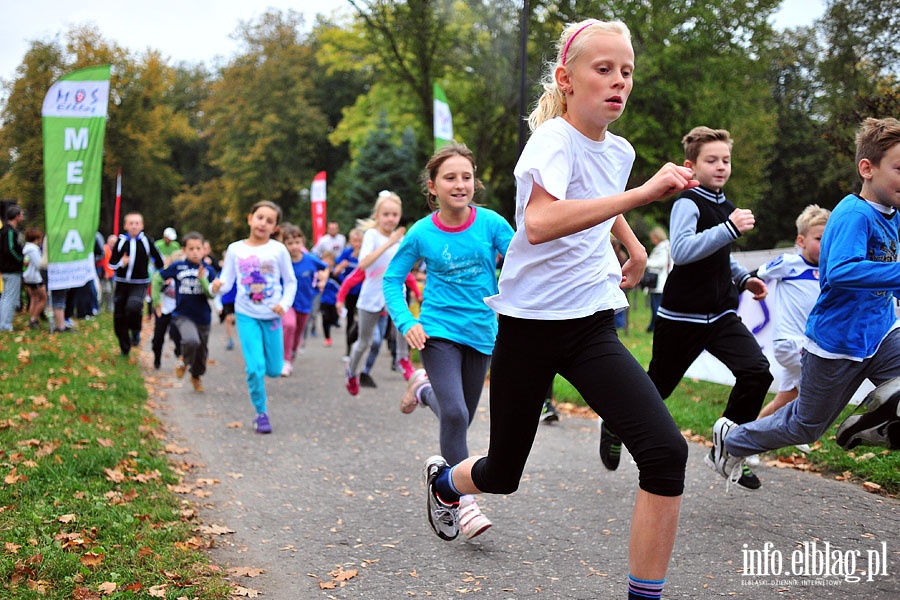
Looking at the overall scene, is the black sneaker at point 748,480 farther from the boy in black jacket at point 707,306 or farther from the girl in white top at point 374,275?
the girl in white top at point 374,275

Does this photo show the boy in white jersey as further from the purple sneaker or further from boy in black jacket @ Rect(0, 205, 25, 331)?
boy in black jacket @ Rect(0, 205, 25, 331)

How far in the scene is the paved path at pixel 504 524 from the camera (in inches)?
160

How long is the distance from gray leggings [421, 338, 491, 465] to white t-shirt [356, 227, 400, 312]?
465cm

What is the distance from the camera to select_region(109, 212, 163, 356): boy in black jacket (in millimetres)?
12609

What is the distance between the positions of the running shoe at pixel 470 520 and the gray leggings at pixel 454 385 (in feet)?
0.90

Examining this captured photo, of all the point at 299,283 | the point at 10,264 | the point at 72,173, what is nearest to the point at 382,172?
the point at 10,264

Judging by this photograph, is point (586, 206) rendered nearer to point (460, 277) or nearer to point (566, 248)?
point (566, 248)

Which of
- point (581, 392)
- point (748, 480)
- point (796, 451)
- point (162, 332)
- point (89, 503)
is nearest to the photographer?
point (581, 392)

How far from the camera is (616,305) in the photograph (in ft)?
11.3

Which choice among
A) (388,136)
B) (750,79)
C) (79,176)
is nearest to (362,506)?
(79,176)

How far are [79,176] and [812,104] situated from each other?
3976 cm

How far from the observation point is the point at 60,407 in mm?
8023

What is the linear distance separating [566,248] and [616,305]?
314 mm

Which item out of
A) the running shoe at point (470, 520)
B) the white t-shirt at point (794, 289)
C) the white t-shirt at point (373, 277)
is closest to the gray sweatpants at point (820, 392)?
the running shoe at point (470, 520)
